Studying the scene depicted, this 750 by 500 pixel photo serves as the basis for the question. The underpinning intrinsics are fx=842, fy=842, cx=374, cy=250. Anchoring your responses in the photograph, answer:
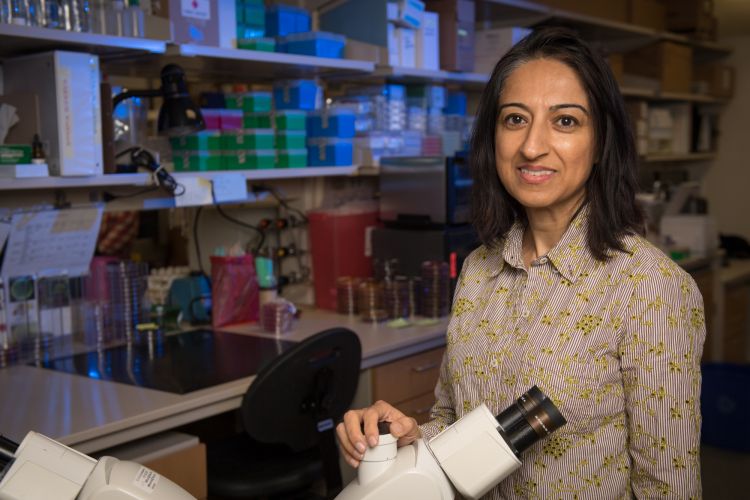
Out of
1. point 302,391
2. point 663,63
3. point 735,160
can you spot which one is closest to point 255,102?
point 302,391

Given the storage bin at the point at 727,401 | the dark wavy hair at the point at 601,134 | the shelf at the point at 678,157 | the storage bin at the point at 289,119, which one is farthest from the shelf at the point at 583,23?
the dark wavy hair at the point at 601,134

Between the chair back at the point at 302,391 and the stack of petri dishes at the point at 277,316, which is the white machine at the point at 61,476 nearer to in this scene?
the chair back at the point at 302,391

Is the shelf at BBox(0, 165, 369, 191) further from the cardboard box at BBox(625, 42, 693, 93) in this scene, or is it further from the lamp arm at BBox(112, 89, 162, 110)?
the cardboard box at BBox(625, 42, 693, 93)

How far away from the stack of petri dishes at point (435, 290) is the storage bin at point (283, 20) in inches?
39.0

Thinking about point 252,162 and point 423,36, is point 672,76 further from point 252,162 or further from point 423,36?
point 252,162

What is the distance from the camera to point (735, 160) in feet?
19.6

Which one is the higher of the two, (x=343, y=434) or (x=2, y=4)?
(x=2, y=4)

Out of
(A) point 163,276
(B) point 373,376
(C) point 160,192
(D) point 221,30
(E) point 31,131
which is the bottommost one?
(B) point 373,376

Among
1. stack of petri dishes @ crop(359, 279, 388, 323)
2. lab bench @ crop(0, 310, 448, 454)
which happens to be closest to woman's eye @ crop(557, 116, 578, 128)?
lab bench @ crop(0, 310, 448, 454)

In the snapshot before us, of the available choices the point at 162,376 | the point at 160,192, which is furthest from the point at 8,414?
the point at 160,192

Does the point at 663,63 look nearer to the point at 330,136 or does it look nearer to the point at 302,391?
the point at 330,136

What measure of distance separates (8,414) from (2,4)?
3.41 feet

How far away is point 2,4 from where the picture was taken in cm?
217

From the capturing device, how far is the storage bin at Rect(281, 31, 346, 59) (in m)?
2.93
